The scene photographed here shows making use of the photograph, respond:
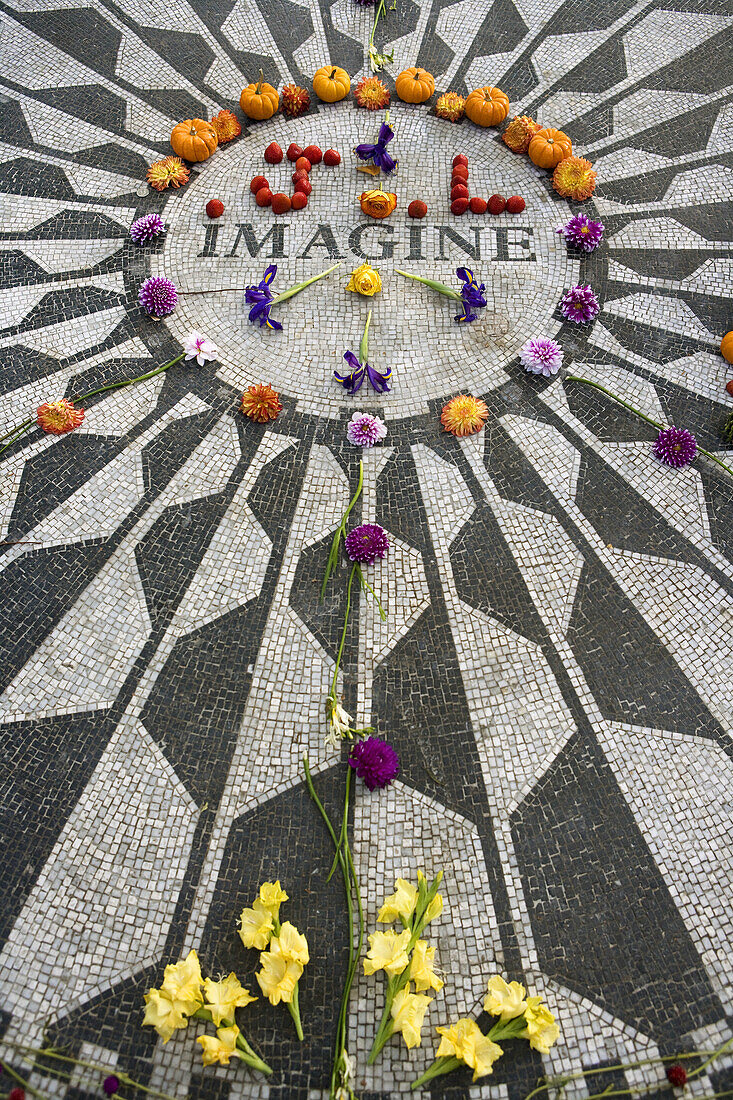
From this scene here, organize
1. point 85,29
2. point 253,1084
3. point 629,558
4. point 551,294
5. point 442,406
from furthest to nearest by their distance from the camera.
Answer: point 85,29, point 551,294, point 442,406, point 629,558, point 253,1084

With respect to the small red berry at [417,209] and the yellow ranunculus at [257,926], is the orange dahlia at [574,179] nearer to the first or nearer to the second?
the small red berry at [417,209]

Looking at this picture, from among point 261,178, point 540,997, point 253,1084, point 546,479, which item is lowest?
point 253,1084

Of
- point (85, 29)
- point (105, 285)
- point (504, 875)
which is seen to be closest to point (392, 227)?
point (105, 285)

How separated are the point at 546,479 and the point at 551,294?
2.70 metres

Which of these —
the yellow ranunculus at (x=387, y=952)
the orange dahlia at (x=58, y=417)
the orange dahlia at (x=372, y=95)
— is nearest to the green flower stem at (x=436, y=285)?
the orange dahlia at (x=372, y=95)

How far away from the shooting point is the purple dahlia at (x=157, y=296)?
345 inches

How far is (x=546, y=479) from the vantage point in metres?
7.95

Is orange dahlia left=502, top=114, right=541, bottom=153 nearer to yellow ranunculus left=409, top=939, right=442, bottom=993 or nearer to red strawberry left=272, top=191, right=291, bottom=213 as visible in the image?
red strawberry left=272, top=191, right=291, bottom=213

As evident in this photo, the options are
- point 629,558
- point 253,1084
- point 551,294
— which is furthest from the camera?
point 551,294

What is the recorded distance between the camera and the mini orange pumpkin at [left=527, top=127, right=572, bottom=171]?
9680mm

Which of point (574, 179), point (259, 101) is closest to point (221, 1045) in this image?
point (574, 179)

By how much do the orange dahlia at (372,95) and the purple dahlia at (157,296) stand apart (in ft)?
14.0

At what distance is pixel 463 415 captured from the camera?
26.2ft

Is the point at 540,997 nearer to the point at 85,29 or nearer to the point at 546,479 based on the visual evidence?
the point at 546,479
